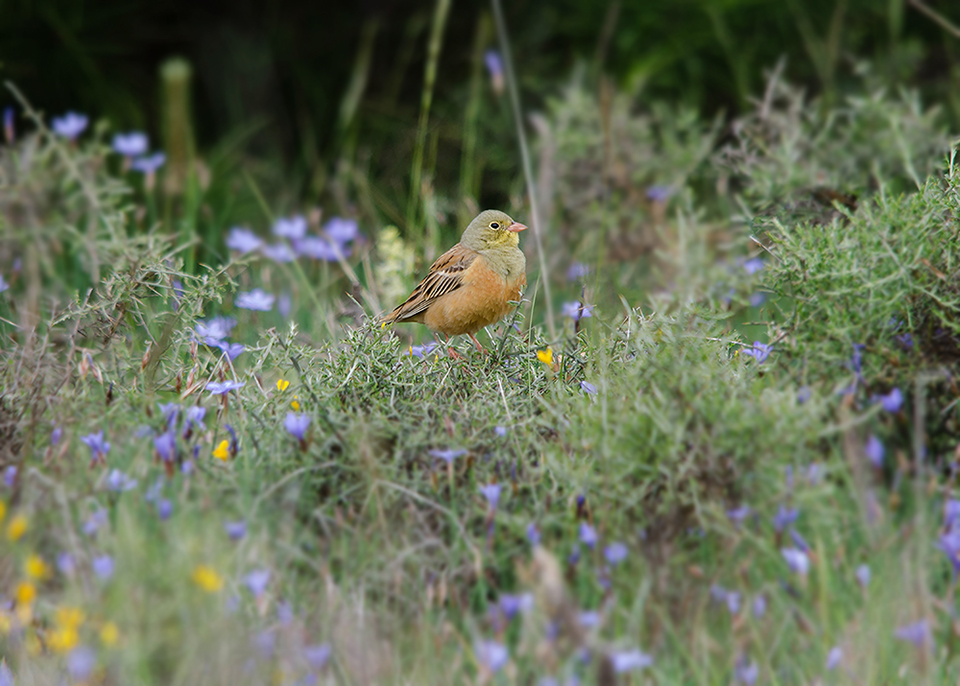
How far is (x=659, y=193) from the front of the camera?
547cm

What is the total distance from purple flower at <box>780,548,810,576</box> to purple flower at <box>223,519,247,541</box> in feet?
3.91

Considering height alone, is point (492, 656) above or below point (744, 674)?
above

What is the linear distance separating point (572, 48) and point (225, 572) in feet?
18.5

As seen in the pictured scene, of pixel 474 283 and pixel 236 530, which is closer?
pixel 236 530

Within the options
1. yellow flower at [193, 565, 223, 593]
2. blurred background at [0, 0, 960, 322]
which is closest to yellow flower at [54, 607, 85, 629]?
yellow flower at [193, 565, 223, 593]

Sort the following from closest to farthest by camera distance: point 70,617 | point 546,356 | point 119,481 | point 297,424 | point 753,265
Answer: point 70,617, point 119,481, point 297,424, point 546,356, point 753,265

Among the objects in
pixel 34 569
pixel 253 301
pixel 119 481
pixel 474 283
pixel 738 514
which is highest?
pixel 253 301

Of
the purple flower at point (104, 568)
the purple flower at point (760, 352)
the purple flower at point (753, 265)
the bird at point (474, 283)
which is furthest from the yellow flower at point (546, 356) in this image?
the purple flower at point (104, 568)

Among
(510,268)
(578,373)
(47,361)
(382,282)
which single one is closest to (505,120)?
(382,282)

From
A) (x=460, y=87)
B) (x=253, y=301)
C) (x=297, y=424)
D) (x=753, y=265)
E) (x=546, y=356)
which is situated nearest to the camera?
(x=297, y=424)

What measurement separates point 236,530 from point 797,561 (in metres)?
1.22

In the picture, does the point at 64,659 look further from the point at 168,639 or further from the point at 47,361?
the point at 47,361

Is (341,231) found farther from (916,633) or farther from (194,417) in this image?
(916,633)

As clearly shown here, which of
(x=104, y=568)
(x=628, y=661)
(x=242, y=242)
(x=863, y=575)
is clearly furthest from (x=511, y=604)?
(x=242, y=242)
